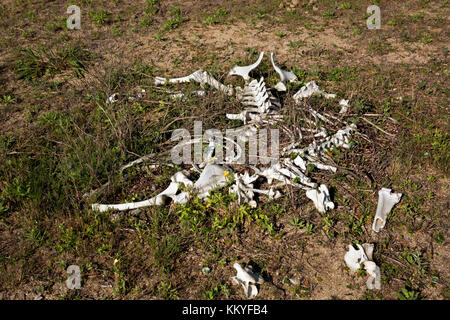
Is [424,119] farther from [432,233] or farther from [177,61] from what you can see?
[177,61]

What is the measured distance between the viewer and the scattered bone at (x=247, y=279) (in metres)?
3.22

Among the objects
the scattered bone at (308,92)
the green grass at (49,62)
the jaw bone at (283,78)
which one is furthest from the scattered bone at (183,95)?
the green grass at (49,62)

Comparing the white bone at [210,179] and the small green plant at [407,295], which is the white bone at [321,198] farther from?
the small green plant at [407,295]

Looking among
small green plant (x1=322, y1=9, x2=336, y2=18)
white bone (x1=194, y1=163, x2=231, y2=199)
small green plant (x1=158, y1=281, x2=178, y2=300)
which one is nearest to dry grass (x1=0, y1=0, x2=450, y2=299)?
small green plant (x1=158, y1=281, x2=178, y2=300)

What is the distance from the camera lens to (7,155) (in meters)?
4.44

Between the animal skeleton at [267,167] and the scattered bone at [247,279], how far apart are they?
28.6 inches

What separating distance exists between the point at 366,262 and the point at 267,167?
4.72ft

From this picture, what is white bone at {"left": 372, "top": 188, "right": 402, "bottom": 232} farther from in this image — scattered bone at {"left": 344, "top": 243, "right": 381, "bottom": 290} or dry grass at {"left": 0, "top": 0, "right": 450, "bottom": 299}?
scattered bone at {"left": 344, "top": 243, "right": 381, "bottom": 290}

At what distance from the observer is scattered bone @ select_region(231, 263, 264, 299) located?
10.6 feet

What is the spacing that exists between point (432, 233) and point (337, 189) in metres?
0.96

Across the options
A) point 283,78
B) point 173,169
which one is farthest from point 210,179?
point 283,78

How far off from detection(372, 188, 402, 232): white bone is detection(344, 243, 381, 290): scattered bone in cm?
34
